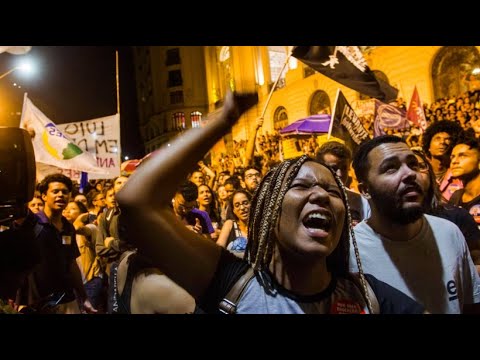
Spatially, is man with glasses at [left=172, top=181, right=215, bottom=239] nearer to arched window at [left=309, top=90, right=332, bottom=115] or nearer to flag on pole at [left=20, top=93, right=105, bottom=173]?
flag on pole at [left=20, top=93, right=105, bottom=173]

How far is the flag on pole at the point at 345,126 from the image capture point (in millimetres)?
5660

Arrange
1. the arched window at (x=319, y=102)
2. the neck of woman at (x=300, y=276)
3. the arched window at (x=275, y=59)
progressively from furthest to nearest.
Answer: the arched window at (x=319, y=102) < the arched window at (x=275, y=59) < the neck of woman at (x=300, y=276)

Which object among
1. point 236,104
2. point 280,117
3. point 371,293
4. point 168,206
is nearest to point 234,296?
point 168,206

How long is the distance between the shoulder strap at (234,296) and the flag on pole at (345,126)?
430 cm

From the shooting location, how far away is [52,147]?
634 cm

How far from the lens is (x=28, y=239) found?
166 cm

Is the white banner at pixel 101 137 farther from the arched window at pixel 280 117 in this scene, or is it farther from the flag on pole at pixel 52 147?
the arched window at pixel 280 117

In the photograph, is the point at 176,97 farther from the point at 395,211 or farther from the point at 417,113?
the point at 417,113

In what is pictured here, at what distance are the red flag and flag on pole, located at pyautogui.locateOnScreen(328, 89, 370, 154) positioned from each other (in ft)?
7.84

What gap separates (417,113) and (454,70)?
5.00 meters

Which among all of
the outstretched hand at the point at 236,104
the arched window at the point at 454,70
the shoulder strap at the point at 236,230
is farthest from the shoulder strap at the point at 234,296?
the arched window at the point at 454,70

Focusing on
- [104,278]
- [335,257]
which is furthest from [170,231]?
[104,278]

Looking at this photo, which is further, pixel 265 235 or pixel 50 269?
pixel 50 269
